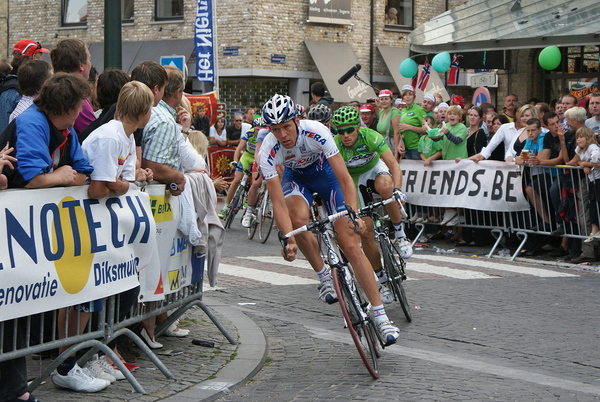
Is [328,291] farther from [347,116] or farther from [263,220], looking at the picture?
[263,220]

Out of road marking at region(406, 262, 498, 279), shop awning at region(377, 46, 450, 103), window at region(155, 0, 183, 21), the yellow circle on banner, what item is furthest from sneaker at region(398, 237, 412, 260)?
window at region(155, 0, 183, 21)

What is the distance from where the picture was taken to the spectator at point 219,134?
22.5m

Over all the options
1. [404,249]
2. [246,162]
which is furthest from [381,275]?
[246,162]

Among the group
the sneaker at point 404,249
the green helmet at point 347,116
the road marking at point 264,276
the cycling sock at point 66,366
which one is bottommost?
the road marking at point 264,276

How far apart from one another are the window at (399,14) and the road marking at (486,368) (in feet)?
83.7

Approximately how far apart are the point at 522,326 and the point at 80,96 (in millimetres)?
4526

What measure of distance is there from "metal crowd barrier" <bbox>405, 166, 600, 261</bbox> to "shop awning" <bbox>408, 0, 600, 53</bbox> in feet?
15.3

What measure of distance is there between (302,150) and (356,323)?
1.57 m

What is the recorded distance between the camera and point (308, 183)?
7.38m

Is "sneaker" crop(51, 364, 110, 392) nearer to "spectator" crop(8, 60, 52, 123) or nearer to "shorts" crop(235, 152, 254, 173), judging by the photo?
"spectator" crop(8, 60, 52, 123)

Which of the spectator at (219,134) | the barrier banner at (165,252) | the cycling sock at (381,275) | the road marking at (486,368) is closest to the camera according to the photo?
the road marking at (486,368)

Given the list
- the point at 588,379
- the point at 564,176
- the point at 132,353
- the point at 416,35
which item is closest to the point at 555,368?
the point at 588,379

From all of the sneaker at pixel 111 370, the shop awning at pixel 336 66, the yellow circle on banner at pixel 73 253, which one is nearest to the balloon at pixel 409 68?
the shop awning at pixel 336 66

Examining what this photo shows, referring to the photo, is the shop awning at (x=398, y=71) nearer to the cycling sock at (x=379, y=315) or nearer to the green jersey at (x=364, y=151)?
the green jersey at (x=364, y=151)
